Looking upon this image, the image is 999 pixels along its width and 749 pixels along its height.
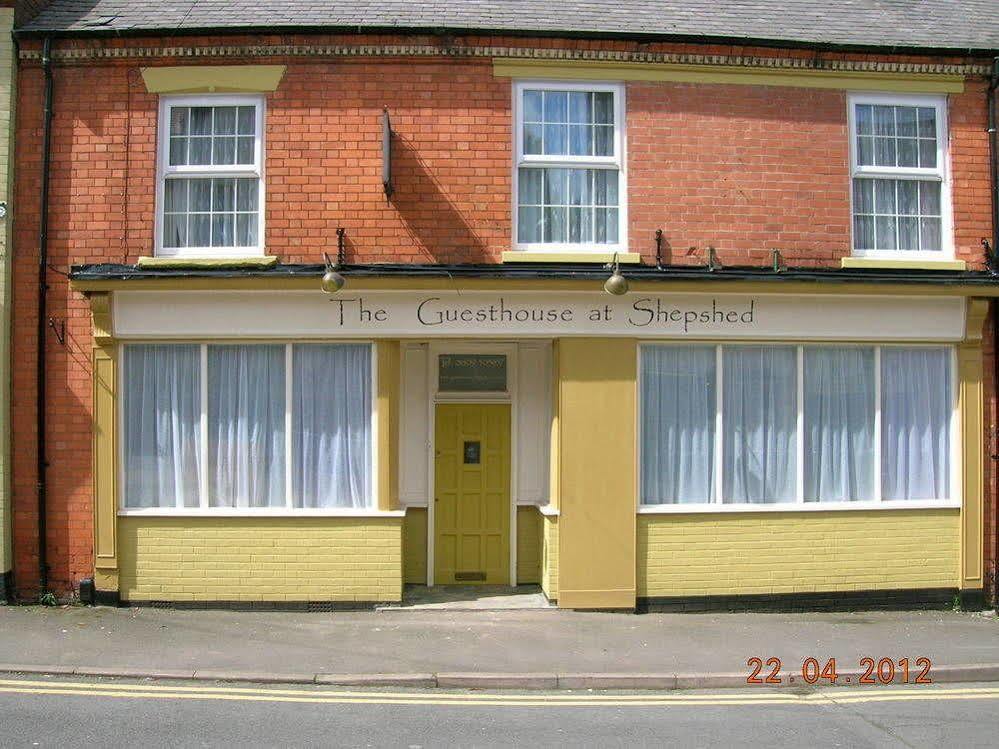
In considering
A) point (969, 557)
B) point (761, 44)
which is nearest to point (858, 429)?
point (969, 557)

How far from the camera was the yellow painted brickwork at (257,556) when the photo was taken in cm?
966

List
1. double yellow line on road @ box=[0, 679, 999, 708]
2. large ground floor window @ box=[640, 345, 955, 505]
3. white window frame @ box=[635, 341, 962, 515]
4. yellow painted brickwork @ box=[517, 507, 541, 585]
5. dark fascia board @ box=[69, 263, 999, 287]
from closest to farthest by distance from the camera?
double yellow line on road @ box=[0, 679, 999, 708], dark fascia board @ box=[69, 263, 999, 287], white window frame @ box=[635, 341, 962, 515], large ground floor window @ box=[640, 345, 955, 505], yellow painted brickwork @ box=[517, 507, 541, 585]

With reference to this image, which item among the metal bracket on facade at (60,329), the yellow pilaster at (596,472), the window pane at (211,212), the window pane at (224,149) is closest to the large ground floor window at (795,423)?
the yellow pilaster at (596,472)

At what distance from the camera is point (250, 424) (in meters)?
9.87

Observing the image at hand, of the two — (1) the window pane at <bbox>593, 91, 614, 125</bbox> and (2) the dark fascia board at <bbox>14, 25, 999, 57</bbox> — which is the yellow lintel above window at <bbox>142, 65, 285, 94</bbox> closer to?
(2) the dark fascia board at <bbox>14, 25, 999, 57</bbox>

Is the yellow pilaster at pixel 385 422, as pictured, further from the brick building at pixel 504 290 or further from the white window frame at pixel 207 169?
the white window frame at pixel 207 169

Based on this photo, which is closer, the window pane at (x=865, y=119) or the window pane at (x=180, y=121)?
the window pane at (x=180, y=121)

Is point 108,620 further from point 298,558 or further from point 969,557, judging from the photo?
point 969,557

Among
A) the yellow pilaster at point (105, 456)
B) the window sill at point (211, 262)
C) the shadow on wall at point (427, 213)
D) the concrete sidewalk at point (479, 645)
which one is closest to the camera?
the concrete sidewalk at point (479, 645)

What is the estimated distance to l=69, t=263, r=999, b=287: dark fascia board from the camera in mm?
9344

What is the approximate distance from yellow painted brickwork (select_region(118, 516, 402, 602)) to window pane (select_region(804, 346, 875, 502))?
4.62 m

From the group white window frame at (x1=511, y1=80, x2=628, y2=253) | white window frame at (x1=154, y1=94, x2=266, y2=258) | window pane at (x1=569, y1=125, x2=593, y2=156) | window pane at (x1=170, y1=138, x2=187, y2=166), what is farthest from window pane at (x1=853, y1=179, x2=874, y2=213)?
window pane at (x1=170, y1=138, x2=187, y2=166)

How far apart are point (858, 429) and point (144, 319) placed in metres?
7.79

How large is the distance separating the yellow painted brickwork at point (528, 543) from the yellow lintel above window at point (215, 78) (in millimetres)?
5456
